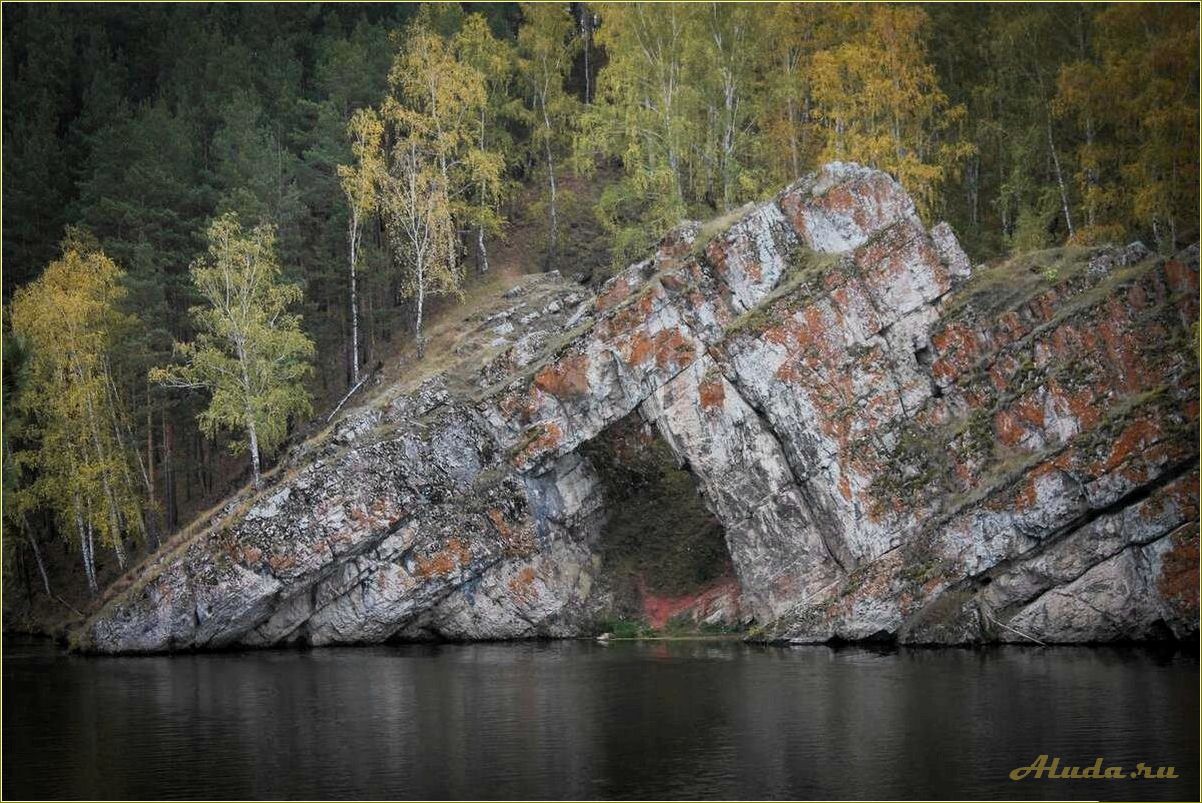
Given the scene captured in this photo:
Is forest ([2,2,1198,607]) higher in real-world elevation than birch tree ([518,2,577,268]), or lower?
lower

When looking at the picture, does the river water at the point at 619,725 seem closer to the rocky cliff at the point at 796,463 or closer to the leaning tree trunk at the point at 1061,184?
the rocky cliff at the point at 796,463

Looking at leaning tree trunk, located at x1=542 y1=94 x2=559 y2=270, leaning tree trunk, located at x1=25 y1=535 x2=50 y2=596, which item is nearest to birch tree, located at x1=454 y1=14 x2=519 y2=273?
leaning tree trunk, located at x1=542 y1=94 x2=559 y2=270

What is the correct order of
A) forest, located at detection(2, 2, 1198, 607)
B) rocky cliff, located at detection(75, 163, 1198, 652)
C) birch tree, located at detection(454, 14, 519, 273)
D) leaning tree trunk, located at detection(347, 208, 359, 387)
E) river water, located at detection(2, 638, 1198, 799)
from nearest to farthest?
1. river water, located at detection(2, 638, 1198, 799)
2. rocky cliff, located at detection(75, 163, 1198, 652)
3. forest, located at detection(2, 2, 1198, 607)
4. leaning tree trunk, located at detection(347, 208, 359, 387)
5. birch tree, located at detection(454, 14, 519, 273)

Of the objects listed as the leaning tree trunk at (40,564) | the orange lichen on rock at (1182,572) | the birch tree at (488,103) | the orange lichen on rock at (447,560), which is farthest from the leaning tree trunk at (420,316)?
the orange lichen on rock at (1182,572)

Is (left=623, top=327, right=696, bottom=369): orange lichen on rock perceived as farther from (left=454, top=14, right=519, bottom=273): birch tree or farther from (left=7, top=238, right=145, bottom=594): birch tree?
(left=7, top=238, right=145, bottom=594): birch tree

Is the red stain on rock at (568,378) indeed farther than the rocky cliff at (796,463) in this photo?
Yes

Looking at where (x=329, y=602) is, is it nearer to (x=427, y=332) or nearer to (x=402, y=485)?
(x=402, y=485)

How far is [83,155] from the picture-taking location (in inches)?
3081

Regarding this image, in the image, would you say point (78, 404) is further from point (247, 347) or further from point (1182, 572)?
point (1182, 572)

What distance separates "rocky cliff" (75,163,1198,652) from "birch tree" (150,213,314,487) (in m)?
4.22

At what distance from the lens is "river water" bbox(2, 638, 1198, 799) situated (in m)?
27.0

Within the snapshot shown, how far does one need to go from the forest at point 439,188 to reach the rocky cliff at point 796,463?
5923 mm

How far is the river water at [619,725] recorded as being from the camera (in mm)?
26984

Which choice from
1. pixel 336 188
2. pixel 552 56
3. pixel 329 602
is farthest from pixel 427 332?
pixel 552 56
